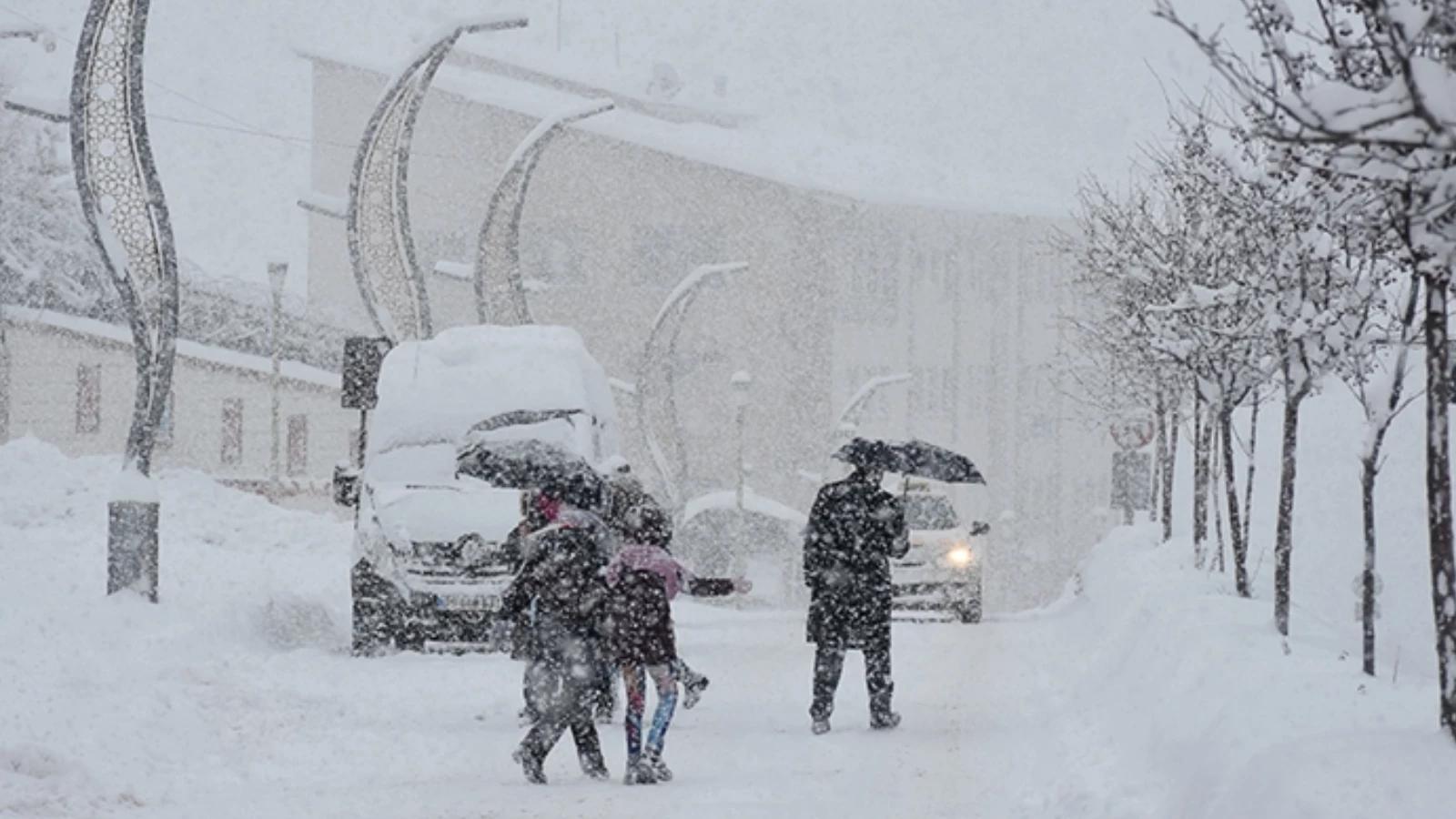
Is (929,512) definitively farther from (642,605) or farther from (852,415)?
(852,415)

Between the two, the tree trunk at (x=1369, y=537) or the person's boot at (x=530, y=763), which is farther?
the tree trunk at (x=1369, y=537)

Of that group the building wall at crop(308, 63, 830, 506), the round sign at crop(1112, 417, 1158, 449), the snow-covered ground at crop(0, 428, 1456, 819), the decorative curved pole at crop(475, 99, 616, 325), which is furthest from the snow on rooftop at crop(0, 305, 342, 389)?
the snow-covered ground at crop(0, 428, 1456, 819)

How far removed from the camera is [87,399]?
4866 centimetres

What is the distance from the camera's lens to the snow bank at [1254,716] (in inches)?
243

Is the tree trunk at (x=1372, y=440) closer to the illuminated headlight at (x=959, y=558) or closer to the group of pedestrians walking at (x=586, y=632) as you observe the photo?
the group of pedestrians walking at (x=586, y=632)

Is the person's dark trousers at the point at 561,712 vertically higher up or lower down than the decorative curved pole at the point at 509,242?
lower down

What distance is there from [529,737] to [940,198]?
49.0 metres

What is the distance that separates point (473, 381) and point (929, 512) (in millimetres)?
9873

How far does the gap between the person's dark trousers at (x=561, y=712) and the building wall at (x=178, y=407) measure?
35.1m

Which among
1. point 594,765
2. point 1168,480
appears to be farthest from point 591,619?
→ point 1168,480

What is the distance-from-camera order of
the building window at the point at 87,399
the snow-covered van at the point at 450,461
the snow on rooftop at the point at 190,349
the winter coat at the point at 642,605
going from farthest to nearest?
the building window at the point at 87,399, the snow on rooftop at the point at 190,349, the snow-covered van at the point at 450,461, the winter coat at the point at 642,605

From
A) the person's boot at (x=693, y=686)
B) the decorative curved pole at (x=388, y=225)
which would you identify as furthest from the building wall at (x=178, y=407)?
the person's boot at (x=693, y=686)

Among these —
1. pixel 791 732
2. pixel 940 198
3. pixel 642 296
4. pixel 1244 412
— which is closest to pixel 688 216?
pixel 642 296

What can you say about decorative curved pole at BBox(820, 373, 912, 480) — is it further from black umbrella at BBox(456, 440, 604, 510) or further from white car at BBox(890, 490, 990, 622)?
black umbrella at BBox(456, 440, 604, 510)
